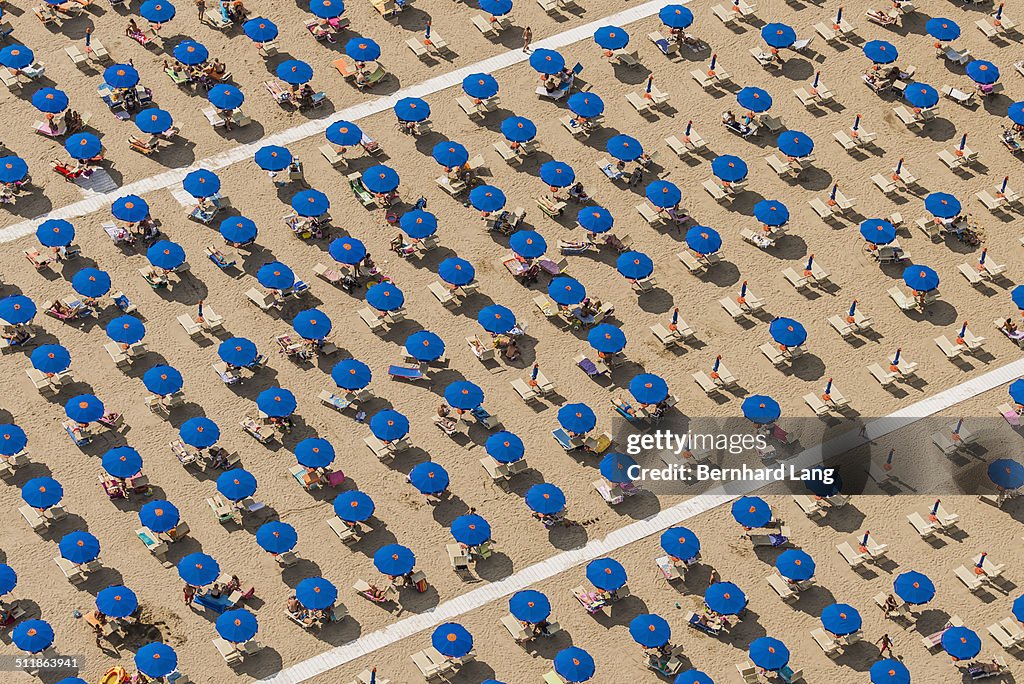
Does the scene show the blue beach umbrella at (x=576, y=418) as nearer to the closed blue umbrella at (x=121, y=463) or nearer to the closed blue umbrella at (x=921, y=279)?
the closed blue umbrella at (x=921, y=279)

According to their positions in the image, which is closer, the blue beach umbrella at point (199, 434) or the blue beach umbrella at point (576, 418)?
the blue beach umbrella at point (199, 434)

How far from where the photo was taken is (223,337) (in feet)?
267

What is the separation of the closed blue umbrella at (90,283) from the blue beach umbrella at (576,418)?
1989 cm

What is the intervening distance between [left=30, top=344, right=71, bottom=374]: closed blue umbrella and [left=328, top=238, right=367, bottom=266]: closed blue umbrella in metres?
12.0

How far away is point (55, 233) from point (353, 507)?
752 inches

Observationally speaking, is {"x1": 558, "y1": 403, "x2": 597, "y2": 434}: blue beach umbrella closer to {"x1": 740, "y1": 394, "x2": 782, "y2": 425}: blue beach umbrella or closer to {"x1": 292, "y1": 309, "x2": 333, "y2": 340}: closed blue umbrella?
{"x1": 740, "y1": 394, "x2": 782, "y2": 425}: blue beach umbrella

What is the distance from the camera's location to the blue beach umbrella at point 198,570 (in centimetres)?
7156

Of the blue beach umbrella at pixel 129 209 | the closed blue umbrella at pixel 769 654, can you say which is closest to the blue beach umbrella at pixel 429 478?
the closed blue umbrella at pixel 769 654

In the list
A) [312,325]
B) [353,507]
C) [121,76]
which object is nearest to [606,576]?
[353,507]

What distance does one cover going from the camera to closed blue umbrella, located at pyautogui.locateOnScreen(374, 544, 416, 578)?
7219 cm

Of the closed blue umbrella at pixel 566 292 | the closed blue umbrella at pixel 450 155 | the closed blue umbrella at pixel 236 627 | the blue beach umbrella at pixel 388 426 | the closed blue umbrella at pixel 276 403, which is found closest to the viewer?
the closed blue umbrella at pixel 236 627

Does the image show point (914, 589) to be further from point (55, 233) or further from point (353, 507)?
point (55, 233)

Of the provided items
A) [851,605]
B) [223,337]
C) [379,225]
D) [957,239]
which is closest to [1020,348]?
Result: [957,239]

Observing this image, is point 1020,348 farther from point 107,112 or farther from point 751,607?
point 107,112
